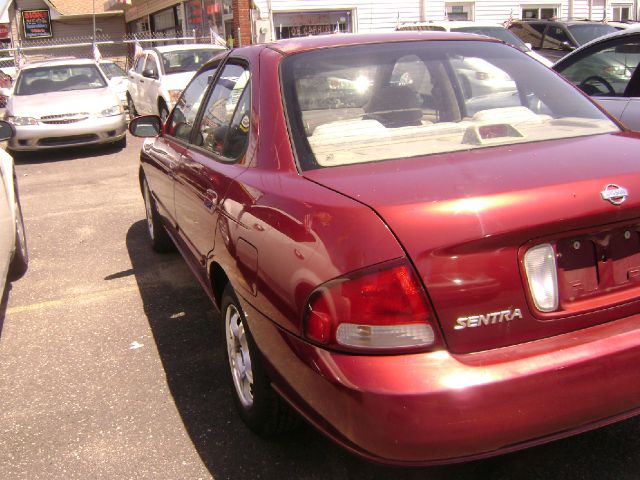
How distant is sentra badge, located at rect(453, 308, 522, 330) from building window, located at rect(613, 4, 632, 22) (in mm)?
27194

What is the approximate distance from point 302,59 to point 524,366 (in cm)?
171

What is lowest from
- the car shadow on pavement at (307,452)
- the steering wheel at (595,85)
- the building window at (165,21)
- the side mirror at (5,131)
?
the car shadow on pavement at (307,452)

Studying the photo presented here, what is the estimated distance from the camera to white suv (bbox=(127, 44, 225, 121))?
12453 millimetres

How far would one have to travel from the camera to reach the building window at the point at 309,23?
21219 mm

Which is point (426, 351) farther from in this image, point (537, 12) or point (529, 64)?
point (537, 12)

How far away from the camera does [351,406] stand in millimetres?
1979

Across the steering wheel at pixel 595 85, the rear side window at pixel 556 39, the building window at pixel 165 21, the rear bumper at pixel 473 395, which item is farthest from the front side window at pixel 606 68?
the building window at pixel 165 21

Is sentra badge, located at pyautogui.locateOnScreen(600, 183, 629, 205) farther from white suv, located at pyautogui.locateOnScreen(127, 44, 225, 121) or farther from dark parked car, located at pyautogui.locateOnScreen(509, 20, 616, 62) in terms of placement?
dark parked car, located at pyautogui.locateOnScreen(509, 20, 616, 62)

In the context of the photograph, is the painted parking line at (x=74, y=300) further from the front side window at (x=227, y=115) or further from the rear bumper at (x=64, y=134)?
the rear bumper at (x=64, y=134)

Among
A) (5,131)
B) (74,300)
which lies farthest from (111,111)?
(74,300)

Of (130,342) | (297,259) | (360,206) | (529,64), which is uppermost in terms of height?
(529,64)

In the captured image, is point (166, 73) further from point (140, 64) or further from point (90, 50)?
point (90, 50)

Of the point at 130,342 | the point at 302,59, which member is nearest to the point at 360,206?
the point at 302,59

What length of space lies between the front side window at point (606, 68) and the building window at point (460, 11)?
735 inches
